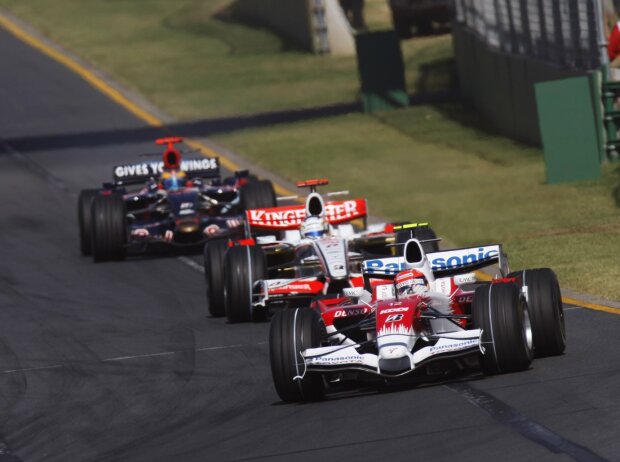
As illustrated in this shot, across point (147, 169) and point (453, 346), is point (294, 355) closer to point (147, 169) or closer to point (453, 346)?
point (453, 346)

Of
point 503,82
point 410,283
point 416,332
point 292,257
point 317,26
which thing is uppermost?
point 317,26

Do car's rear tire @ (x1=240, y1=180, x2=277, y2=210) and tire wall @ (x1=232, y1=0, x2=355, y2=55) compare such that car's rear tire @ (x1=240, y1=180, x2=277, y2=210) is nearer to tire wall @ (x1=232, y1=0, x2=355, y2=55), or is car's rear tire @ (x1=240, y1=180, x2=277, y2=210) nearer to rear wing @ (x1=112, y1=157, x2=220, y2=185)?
rear wing @ (x1=112, y1=157, x2=220, y2=185)

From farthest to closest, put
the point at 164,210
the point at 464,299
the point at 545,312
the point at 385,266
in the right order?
the point at 164,210, the point at 385,266, the point at 464,299, the point at 545,312

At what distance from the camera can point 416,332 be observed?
11.6 meters

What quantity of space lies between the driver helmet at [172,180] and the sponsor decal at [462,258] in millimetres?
8842

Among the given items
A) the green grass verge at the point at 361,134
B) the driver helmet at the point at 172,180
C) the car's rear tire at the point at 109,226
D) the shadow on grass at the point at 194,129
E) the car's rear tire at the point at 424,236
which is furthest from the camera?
the shadow on grass at the point at 194,129

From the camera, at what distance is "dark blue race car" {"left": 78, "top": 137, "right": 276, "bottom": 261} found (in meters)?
21.0

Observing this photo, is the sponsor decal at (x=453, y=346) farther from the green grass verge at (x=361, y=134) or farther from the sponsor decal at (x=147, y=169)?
the sponsor decal at (x=147, y=169)

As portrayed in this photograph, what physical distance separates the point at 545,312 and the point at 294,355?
2.04 m

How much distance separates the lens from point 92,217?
21.2 metres

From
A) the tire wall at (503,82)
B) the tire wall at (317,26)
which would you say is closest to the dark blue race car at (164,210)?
the tire wall at (503,82)

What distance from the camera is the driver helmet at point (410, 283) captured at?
12.3 metres

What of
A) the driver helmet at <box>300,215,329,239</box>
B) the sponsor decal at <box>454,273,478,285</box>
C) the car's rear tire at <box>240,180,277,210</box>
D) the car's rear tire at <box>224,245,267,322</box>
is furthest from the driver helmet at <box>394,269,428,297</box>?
the car's rear tire at <box>240,180,277,210</box>

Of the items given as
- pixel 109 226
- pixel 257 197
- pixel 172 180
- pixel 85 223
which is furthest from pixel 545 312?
pixel 85 223
